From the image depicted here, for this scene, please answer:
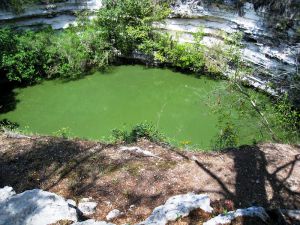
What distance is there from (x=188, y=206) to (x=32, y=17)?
13030mm

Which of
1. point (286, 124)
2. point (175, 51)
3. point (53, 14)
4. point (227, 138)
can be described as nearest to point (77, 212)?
point (227, 138)

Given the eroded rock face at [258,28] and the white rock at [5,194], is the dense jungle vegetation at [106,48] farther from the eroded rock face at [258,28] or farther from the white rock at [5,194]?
the white rock at [5,194]

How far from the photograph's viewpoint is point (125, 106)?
11.8m

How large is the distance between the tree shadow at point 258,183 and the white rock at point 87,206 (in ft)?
5.50

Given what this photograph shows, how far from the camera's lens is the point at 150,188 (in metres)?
5.23

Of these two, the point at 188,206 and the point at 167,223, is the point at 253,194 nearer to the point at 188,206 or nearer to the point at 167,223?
the point at 188,206

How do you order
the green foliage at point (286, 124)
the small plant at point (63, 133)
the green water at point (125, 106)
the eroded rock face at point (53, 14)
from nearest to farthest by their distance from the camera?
the small plant at point (63, 133), the green foliage at point (286, 124), the green water at point (125, 106), the eroded rock face at point (53, 14)

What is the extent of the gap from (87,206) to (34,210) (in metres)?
0.96

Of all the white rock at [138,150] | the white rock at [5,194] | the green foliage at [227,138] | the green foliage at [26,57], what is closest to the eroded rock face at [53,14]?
the green foliage at [26,57]

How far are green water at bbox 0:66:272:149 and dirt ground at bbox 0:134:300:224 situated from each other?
312 cm

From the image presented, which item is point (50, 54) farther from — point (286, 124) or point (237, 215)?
point (237, 215)

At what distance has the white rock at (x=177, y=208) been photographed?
13.8 ft

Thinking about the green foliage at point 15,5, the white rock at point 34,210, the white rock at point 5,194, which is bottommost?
the white rock at point 5,194

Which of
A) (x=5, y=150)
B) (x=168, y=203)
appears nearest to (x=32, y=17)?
(x=5, y=150)
